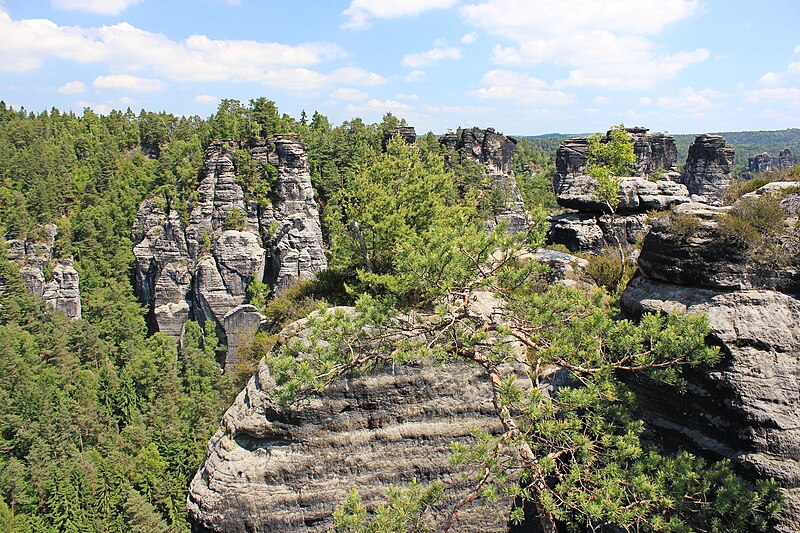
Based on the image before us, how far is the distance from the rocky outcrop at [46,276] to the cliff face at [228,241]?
14.0 meters

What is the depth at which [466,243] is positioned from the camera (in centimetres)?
927

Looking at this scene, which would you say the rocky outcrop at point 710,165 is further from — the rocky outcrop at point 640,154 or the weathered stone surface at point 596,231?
the weathered stone surface at point 596,231

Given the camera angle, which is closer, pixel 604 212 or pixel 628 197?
pixel 604 212

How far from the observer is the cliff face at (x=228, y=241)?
51.6m

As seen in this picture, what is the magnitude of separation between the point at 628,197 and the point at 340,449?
2041cm

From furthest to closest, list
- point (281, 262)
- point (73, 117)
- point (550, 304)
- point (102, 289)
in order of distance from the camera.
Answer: point (73, 117)
point (102, 289)
point (281, 262)
point (550, 304)

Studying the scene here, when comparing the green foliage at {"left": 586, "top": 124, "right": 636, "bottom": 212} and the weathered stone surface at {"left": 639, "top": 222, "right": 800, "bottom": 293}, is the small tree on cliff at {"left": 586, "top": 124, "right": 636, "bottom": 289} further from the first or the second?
the weathered stone surface at {"left": 639, "top": 222, "right": 800, "bottom": 293}

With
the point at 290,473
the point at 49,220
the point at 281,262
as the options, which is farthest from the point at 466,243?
the point at 49,220

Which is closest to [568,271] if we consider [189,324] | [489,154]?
[189,324]

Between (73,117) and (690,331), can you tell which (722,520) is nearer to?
(690,331)

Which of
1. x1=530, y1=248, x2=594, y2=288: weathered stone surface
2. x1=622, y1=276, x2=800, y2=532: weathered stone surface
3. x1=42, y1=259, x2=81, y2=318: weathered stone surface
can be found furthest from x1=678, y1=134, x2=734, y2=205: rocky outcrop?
x1=42, y1=259, x2=81, y2=318: weathered stone surface

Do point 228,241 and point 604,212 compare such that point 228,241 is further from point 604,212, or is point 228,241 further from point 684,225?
point 684,225

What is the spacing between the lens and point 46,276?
61.8 metres

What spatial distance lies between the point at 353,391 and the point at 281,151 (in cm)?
4663
